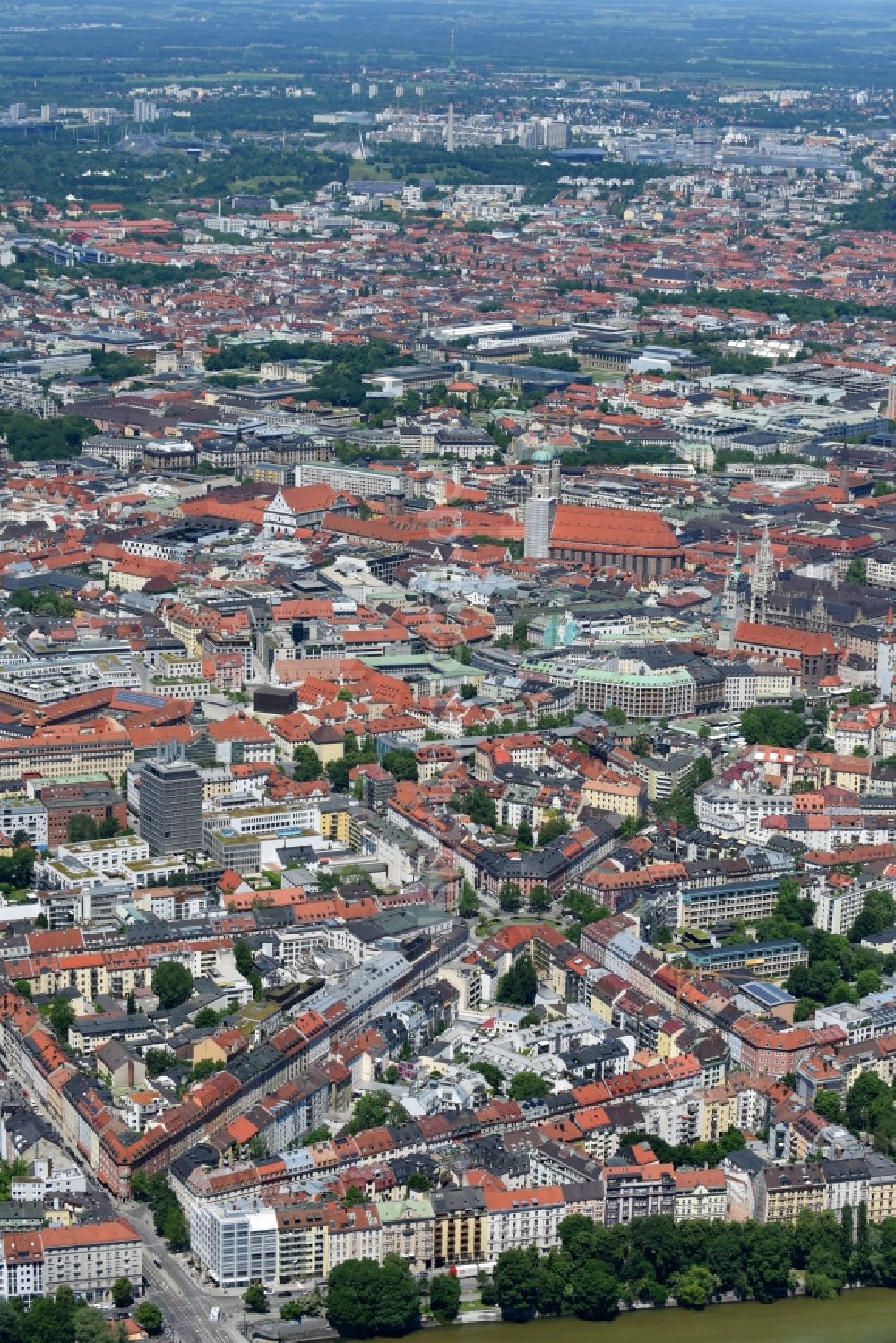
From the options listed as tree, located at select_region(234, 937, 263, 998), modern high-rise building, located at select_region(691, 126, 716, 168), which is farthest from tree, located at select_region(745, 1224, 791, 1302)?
modern high-rise building, located at select_region(691, 126, 716, 168)

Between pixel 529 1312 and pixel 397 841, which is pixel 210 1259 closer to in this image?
pixel 529 1312

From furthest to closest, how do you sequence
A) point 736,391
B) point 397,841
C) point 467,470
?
point 736,391
point 467,470
point 397,841

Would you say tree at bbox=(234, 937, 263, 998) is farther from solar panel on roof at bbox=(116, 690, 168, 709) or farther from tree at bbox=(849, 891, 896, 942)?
solar panel on roof at bbox=(116, 690, 168, 709)

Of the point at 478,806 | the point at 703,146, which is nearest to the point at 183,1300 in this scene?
the point at 478,806


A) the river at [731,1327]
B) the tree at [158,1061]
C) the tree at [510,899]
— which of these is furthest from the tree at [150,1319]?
the tree at [510,899]

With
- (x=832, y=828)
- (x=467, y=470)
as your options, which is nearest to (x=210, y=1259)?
(x=832, y=828)

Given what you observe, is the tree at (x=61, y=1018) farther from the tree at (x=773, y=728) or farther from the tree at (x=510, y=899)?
the tree at (x=773, y=728)
